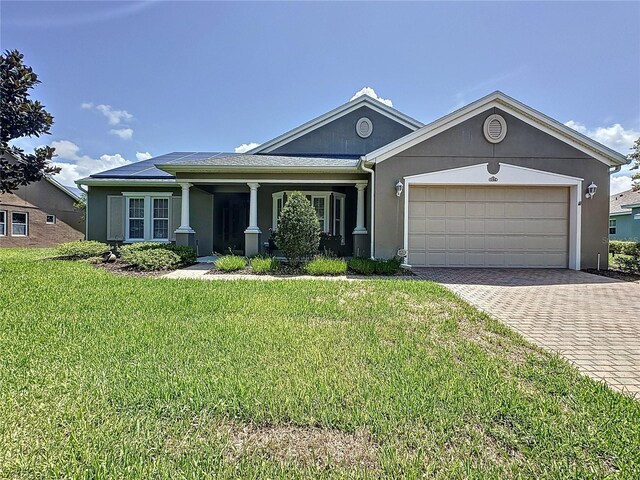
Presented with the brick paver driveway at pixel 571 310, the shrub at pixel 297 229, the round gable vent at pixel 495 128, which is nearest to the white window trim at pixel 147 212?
the shrub at pixel 297 229

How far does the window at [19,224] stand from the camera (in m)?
20.7

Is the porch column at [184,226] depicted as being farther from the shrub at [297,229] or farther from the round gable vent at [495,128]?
the round gable vent at [495,128]

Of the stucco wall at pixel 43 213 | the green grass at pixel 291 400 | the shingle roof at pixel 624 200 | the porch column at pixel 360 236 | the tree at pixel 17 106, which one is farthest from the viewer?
the shingle roof at pixel 624 200

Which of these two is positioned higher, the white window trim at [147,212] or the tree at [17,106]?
the tree at [17,106]

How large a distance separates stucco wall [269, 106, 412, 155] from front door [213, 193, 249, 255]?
3960mm

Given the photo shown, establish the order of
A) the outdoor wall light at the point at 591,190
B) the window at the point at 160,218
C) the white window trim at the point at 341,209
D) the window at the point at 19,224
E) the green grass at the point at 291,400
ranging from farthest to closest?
1. the window at the point at 19,224
2. the window at the point at 160,218
3. the white window trim at the point at 341,209
4. the outdoor wall light at the point at 591,190
5. the green grass at the point at 291,400

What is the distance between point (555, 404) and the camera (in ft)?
8.66

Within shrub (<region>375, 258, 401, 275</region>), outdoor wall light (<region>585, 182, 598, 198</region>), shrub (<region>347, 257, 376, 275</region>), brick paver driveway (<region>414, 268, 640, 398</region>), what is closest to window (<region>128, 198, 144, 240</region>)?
shrub (<region>347, 257, 376, 275</region>)

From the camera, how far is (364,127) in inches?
570

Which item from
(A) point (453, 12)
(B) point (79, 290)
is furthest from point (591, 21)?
(B) point (79, 290)

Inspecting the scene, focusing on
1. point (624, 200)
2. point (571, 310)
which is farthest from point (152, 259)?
point (624, 200)

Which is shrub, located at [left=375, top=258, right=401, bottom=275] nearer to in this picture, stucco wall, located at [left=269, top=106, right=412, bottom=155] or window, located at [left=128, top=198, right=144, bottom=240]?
stucco wall, located at [left=269, top=106, right=412, bottom=155]

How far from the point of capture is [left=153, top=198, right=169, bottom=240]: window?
45.5 ft

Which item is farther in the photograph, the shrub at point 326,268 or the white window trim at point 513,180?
the white window trim at point 513,180
